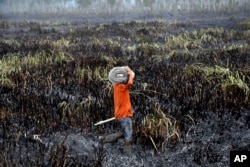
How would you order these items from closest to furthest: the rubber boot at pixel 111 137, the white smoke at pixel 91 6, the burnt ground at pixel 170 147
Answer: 1. the burnt ground at pixel 170 147
2. the rubber boot at pixel 111 137
3. the white smoke at pixel 91 6

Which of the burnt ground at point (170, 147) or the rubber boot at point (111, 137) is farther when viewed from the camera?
the rubber boot at point (111, 137)

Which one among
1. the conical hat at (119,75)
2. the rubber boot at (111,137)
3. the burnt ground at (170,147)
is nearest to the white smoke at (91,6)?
the burnt ground at (170,147)

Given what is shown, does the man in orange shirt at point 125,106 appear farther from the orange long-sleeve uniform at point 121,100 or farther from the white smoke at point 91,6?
the white smoke at point 91,6

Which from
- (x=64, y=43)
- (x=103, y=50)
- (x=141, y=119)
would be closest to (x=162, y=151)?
(x=141, y=119)

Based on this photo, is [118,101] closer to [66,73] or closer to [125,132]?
[125,132]

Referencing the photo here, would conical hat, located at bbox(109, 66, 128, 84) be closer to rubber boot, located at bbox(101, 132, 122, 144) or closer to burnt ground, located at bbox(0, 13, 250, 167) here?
rubber boot, located at bbox(101, 132, 122, 144)

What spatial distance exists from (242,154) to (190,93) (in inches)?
84.7

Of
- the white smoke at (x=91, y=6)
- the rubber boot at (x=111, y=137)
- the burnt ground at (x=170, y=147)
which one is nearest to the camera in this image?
the burnt ground at (x=170, y=147)

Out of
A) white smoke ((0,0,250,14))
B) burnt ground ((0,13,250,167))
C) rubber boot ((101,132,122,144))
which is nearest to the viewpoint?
burnt ground ((0,13,250,167))

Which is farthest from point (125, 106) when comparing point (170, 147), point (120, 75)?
point (170, 147)

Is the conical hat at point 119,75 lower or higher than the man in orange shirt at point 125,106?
higher

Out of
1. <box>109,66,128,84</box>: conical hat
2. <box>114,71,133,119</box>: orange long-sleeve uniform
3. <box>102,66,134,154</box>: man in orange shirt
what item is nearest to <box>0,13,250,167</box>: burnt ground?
<box>102,66,134,154</box>: man in orange shirt

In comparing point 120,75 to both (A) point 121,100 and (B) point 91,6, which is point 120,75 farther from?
(B) point 91,6

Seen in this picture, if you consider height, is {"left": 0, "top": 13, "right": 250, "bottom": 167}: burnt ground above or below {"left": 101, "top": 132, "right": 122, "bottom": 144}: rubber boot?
below
